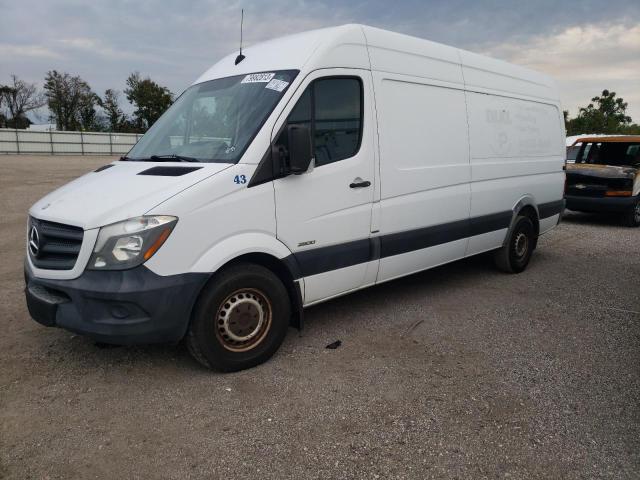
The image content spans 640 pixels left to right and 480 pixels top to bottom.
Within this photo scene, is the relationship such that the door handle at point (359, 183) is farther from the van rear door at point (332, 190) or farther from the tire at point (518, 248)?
the tire at point (518, 248)

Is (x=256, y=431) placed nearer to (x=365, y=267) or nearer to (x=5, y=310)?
(x=365, y=267)

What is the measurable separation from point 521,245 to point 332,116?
3699mm

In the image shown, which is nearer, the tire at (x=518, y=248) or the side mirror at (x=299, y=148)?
the side mirror at (x=299, y=148)

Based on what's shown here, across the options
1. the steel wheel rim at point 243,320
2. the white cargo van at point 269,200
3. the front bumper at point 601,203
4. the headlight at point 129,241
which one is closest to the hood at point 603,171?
the front bumper at point 601,203

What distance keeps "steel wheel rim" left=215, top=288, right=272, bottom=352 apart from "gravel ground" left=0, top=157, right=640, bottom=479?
0.25 meters

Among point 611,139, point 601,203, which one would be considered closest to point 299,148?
point 601,203

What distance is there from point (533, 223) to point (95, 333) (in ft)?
18.2

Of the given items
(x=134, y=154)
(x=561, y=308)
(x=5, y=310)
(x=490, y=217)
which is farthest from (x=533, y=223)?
(x=5, y=310)

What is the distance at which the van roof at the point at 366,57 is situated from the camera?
161 inches

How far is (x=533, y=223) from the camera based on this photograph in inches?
268

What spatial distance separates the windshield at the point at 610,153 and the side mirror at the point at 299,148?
9916mm

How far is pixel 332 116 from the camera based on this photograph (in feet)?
13.5

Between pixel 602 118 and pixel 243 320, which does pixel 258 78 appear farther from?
pixel 602 118

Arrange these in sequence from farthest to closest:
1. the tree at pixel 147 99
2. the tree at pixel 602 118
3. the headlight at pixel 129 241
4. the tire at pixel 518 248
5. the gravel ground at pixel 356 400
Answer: the tree at pixel 147 99 < the tree at pixel 602 118 < the tire at pixel 518 248 < the headlight at pixel 129 241 < the gravel ground at pixel 356 400
